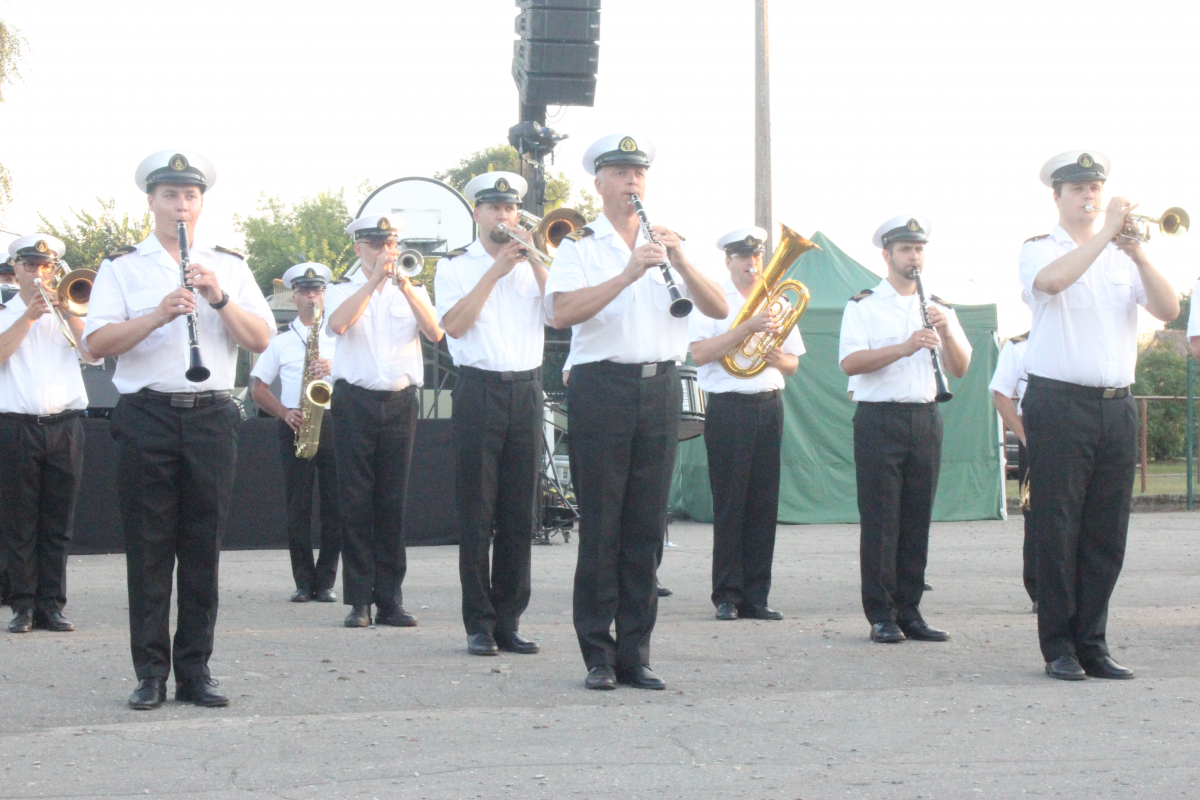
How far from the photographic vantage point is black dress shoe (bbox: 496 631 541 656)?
6.79 meters

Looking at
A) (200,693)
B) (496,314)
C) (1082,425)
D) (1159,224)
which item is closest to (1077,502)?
(1082,425)

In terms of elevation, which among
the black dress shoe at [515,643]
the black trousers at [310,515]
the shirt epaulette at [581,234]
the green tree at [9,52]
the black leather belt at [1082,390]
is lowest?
the black dress shoe at [515,643]

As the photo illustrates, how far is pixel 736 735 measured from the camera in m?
4.86

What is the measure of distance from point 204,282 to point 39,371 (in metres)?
3.34

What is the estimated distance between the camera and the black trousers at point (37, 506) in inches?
308

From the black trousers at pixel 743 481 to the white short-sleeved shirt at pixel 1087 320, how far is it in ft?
8.49

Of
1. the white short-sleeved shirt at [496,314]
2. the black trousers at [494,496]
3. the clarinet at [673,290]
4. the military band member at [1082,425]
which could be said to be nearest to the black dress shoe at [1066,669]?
the military band member at [1082,425]

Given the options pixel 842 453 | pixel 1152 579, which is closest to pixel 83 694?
pixel 1152 579

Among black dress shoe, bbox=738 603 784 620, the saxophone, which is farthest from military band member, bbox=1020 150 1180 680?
the saxophone

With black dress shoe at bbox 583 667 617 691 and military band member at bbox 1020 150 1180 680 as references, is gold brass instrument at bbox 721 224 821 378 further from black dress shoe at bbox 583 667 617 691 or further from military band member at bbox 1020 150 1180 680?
black dress shoe at bbox 583 667 617 691

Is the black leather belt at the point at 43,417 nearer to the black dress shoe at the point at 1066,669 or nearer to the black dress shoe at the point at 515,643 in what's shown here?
the black dress shoe at the point at 515,643

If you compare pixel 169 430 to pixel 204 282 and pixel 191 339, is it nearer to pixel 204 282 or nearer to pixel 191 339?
pixel 191 339

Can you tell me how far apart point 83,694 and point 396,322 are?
3.03 meters

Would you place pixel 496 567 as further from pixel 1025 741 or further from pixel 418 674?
pixel 1025 741
